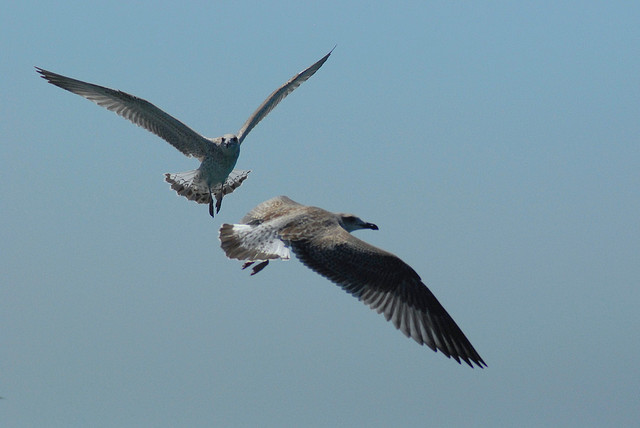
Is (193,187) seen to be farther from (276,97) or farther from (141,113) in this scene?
(276,97)

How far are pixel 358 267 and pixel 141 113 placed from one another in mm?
4635

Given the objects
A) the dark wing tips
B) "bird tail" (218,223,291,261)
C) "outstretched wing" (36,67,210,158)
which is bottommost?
the dark wing tips

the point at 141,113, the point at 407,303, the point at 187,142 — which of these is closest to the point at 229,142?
the point at 187,142

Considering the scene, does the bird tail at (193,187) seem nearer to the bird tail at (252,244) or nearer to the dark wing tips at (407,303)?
the bird tail at (252,244)

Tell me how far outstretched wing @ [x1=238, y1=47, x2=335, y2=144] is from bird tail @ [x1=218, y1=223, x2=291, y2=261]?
11.4 feet

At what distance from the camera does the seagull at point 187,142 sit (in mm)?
12023

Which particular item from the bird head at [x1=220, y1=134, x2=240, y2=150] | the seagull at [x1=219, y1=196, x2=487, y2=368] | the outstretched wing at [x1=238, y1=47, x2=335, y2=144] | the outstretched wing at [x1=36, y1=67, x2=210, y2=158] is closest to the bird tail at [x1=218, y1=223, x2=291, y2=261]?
the seagull at [x1=219, y1=196, x2=487, y2=368]

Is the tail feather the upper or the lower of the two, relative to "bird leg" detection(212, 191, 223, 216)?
upper

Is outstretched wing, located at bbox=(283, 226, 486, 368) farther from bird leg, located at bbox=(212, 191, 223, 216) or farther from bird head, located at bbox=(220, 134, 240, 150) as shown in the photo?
bird leg, located at bbox=(212, 191, 223, 216)

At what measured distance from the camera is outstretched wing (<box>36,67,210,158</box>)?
11.9 metres

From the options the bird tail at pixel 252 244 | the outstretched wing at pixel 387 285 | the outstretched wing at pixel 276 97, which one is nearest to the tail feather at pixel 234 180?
the outstretched wing at pixel 276 97

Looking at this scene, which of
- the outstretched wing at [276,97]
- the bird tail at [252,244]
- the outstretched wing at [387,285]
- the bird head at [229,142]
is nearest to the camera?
the outstretched wing at [387,285]

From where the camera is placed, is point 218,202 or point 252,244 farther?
point 218,202

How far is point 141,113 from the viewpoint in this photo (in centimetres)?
1230
